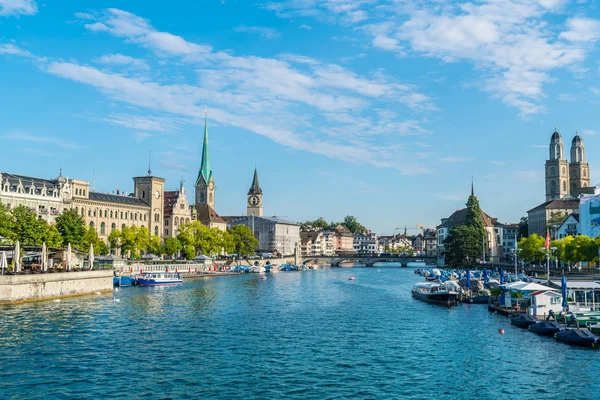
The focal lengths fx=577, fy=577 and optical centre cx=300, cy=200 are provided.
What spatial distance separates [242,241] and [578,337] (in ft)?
451

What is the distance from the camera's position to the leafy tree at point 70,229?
9538 centimetres

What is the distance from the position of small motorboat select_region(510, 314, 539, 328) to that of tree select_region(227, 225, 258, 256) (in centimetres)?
11960

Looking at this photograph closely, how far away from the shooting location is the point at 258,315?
6122cm

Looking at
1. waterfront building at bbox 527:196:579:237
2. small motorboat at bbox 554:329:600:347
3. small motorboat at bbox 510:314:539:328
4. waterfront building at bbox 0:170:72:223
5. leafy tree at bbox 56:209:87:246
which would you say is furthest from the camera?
waterfront building at bbox 527:196:579:237

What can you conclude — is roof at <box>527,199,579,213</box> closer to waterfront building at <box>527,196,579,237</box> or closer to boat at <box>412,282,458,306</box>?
waterfront building at <box>527,196,579,237</box>

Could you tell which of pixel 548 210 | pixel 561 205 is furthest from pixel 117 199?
pixel 561 205

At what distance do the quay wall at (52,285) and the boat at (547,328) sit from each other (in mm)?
52854

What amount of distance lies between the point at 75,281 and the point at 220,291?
22.9m

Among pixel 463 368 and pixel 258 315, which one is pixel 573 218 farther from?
pixel 463 368

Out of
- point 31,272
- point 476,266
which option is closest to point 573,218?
point 476,266

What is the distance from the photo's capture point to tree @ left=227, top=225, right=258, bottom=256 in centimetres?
17050

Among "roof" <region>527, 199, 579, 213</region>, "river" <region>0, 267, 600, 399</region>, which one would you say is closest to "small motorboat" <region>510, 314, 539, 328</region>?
"river" <region>0, 267, 600, 399</region>

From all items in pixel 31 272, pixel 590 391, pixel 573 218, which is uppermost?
pixel 573 218

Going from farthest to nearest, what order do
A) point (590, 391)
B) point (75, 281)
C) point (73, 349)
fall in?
point (75, 281) → point (73, 349) → point (590, 391)
